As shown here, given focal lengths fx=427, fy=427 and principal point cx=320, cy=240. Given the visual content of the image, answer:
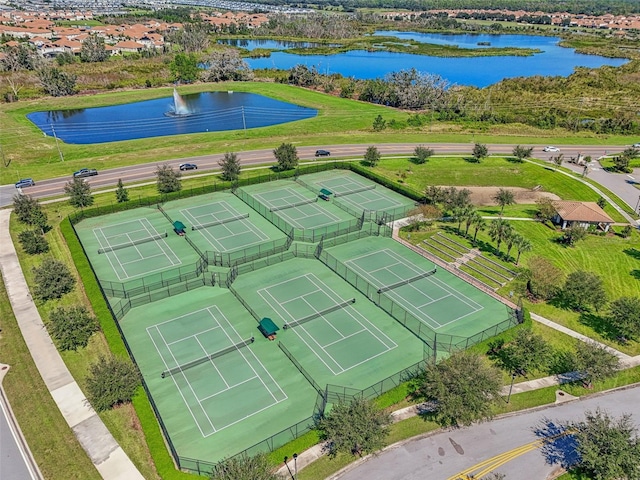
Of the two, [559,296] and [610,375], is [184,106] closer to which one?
[559,296]

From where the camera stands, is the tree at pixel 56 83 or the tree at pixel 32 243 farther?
the tree at pixel 56 83

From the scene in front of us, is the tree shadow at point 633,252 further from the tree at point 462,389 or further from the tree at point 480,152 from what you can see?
the tree at point 462,389

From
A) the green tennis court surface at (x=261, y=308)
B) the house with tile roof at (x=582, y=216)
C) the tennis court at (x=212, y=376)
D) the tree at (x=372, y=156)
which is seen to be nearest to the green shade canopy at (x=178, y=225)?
the green tennis court surface at (x=261, y=308)

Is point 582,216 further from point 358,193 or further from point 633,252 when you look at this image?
point 358,193

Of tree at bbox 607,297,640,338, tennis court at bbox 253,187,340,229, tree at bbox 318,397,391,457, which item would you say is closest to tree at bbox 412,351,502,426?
tree at bbox 318,397,391,457

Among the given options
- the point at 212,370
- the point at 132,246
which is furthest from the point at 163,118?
the point at 212,370

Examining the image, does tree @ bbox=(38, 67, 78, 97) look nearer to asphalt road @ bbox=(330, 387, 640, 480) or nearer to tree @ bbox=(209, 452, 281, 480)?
tree @ bbox=(209, 452, 281, 480)

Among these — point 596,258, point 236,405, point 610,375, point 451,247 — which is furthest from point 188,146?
point 610,375
